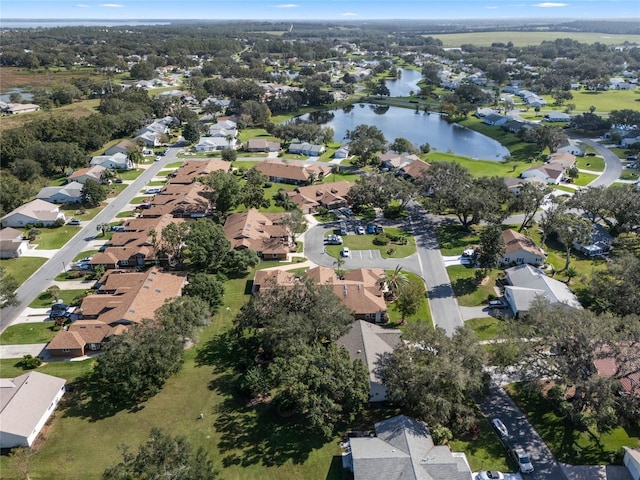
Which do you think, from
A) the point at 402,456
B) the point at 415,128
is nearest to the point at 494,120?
the point at 415,128

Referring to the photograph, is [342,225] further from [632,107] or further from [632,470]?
[632,107]

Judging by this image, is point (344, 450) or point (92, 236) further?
point (92, 236)

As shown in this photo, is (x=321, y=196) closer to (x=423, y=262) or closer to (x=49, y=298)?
(x=423, y=262)

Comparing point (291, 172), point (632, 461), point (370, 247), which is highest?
point (291, 172)

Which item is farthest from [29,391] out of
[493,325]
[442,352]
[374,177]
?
[374,177]

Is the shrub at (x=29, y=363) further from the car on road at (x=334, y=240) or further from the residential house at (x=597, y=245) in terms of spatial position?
the residential house at (x=597, y=245)
